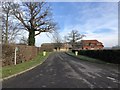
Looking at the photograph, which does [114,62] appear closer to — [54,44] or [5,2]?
[5,2]

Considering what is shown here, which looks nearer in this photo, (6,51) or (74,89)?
(74,89)

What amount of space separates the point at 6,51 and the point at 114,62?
1278cm

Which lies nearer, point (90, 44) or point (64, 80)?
point (64, 80)

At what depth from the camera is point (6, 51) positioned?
21.7 m

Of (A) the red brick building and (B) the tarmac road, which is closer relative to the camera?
(B) the tarmac road

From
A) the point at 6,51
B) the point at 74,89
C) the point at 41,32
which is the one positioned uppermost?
the point at 41,32

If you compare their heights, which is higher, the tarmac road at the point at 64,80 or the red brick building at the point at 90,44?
the red brick building at the point at 90,44

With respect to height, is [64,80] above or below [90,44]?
below

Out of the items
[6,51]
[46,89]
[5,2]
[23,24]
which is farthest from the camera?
[23,24]

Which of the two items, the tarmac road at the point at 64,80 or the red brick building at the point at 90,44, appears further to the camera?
the red brick building at the point at 90,44

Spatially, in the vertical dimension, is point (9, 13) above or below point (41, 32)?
above

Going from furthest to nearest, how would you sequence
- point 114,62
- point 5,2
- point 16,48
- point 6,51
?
1. point 5,2
2. point 114,62
3. point 16,48
4. point 6,51

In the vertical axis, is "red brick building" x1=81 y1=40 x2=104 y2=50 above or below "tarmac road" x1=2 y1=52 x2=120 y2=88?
above

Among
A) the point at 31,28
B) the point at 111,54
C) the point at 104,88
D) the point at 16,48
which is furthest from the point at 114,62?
the point at 31,28
